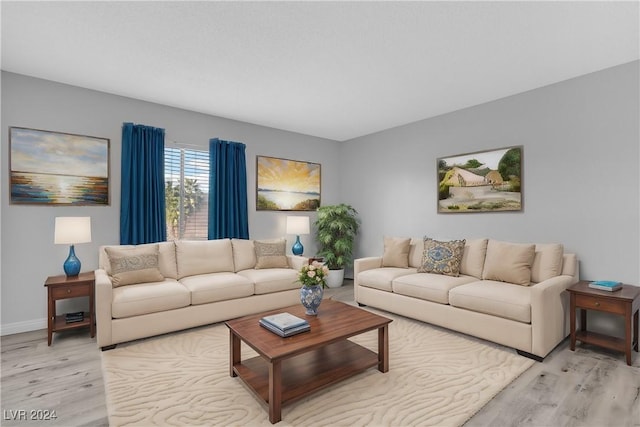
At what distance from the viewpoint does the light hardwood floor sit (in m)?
1.93

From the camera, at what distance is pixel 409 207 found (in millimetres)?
5035

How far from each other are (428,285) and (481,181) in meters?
1.63

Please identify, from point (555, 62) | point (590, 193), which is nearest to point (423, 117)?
point (555, 62)

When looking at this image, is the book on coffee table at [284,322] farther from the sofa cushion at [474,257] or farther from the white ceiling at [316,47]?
the sofa cushion at [474,257]

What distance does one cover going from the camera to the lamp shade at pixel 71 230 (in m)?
3.12

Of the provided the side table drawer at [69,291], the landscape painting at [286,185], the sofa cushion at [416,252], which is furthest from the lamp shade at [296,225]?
the side table drawer at [69,291]

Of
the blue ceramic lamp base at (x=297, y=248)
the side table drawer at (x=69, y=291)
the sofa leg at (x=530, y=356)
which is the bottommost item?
the sofa leg at (x=530, y=356)

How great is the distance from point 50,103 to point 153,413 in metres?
3.45

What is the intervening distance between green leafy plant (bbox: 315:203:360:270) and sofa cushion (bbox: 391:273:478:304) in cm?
168

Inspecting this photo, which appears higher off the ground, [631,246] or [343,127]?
[343,127]

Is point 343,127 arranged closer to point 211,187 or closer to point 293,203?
point 293,203

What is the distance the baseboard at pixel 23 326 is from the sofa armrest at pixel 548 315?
193 inches

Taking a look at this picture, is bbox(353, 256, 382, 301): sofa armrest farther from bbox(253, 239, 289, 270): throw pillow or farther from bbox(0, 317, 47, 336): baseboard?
bbox(0, 317, 47, 336): baseboard

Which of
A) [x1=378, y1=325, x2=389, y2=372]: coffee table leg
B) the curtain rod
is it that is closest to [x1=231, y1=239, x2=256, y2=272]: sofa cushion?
the curtain rod
